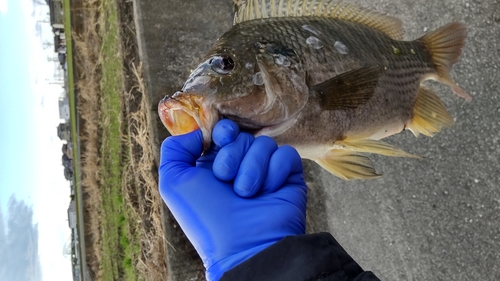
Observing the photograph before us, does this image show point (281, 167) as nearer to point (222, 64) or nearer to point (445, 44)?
point (222, 64)

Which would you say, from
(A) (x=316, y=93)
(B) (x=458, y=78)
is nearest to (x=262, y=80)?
(A) (x=316, y=93)

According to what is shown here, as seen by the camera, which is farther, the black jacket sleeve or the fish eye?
the fish eye

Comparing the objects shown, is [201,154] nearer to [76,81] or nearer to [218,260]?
[218,260]

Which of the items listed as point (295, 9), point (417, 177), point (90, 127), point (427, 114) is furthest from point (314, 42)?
point (90, 127)

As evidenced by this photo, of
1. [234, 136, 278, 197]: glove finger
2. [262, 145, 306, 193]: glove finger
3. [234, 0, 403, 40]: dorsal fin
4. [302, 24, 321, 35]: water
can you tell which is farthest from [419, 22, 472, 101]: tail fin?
[234, 136, 278, 197]: glove finger

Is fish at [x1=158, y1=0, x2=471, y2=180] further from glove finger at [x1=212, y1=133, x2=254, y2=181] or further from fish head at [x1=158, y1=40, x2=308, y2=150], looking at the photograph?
glove finger at [x1=212, y1=133, x2=254, y2=181]

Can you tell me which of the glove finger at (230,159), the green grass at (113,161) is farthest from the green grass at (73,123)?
the glove finger at (230,159)
